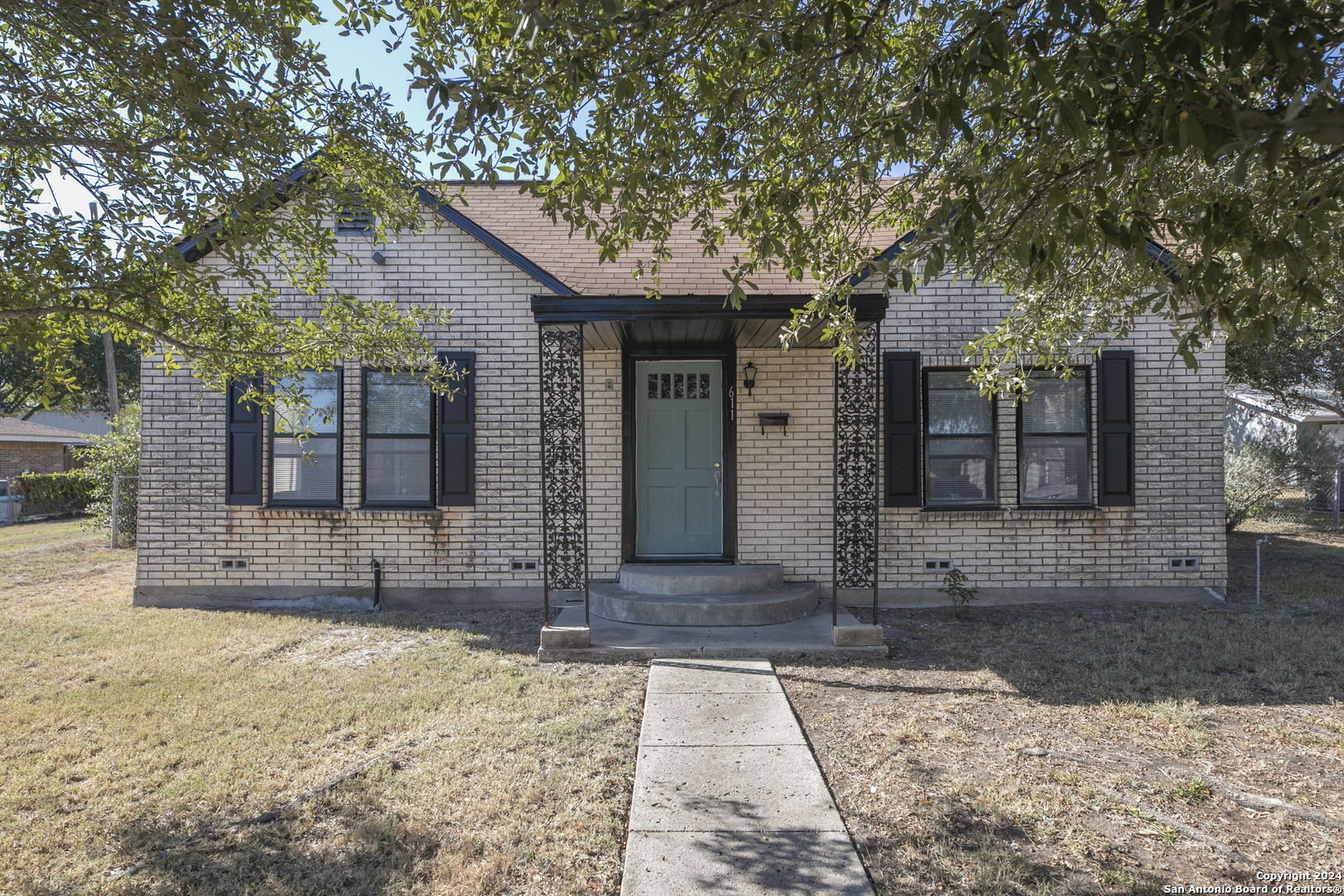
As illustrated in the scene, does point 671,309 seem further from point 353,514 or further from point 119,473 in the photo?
point 119,473

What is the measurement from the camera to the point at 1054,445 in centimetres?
786

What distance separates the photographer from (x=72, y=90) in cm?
421

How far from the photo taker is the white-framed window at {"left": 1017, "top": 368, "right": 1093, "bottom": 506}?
7.81 m

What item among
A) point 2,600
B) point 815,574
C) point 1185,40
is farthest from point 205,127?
point 2,600

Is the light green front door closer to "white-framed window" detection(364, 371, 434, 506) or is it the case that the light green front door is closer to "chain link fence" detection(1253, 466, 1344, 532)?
"white-framed window" detection(364, 371, 434, 506)

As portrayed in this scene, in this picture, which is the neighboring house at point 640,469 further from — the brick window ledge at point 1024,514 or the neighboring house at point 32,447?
the neighboring house at point 32,447

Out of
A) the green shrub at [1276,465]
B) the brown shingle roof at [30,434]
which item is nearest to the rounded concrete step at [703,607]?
the green shrub at [1276,465]

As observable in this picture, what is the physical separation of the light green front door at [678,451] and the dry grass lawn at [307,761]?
75.5 inches

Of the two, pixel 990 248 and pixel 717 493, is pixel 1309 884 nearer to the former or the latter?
pixel 990 248

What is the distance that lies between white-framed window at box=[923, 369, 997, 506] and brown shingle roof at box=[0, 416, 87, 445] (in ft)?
96.0

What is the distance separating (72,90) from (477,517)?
4.72m

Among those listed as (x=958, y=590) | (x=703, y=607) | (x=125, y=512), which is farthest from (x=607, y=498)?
(x=125, y=512)

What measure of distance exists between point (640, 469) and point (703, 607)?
1.95m

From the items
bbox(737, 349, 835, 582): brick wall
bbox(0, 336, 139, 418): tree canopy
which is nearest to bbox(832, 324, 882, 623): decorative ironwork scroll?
bbox(737, 349, 835, 582): brick wall
